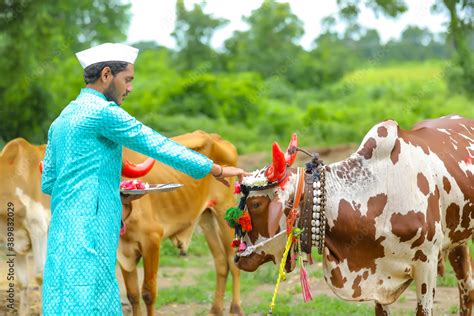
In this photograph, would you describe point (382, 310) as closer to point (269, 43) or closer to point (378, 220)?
point (378, 220)

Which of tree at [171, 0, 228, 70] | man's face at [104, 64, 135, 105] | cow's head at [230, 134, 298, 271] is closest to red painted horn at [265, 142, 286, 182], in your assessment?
cow's head at [230, 134, 298, 271]

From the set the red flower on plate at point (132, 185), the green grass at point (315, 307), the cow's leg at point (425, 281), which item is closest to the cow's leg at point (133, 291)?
the green grass at point (315, 307)

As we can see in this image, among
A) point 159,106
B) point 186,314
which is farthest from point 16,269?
point 159,106

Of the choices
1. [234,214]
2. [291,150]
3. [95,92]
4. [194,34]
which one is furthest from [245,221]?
[194,34]

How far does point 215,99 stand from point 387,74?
19.8 m

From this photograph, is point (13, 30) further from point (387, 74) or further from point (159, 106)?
point (387, 74)

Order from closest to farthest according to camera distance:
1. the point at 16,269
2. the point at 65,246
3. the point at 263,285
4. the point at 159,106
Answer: the point at 65,246, the point at 16,269, the point at 263,285, the point at 159,106

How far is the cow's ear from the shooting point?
15.2 ft

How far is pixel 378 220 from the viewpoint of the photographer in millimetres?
4734

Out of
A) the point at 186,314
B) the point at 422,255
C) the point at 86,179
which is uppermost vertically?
the point at 86,179

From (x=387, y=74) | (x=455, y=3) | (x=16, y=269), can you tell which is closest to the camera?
(x=16, y=269)

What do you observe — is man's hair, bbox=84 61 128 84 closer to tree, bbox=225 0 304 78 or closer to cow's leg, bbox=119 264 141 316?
cow's leg, bbox=119 264 141 316

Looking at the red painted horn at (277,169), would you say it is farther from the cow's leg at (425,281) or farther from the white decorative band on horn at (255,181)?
the cow's leg at (425,281)

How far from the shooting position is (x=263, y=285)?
840 cm
